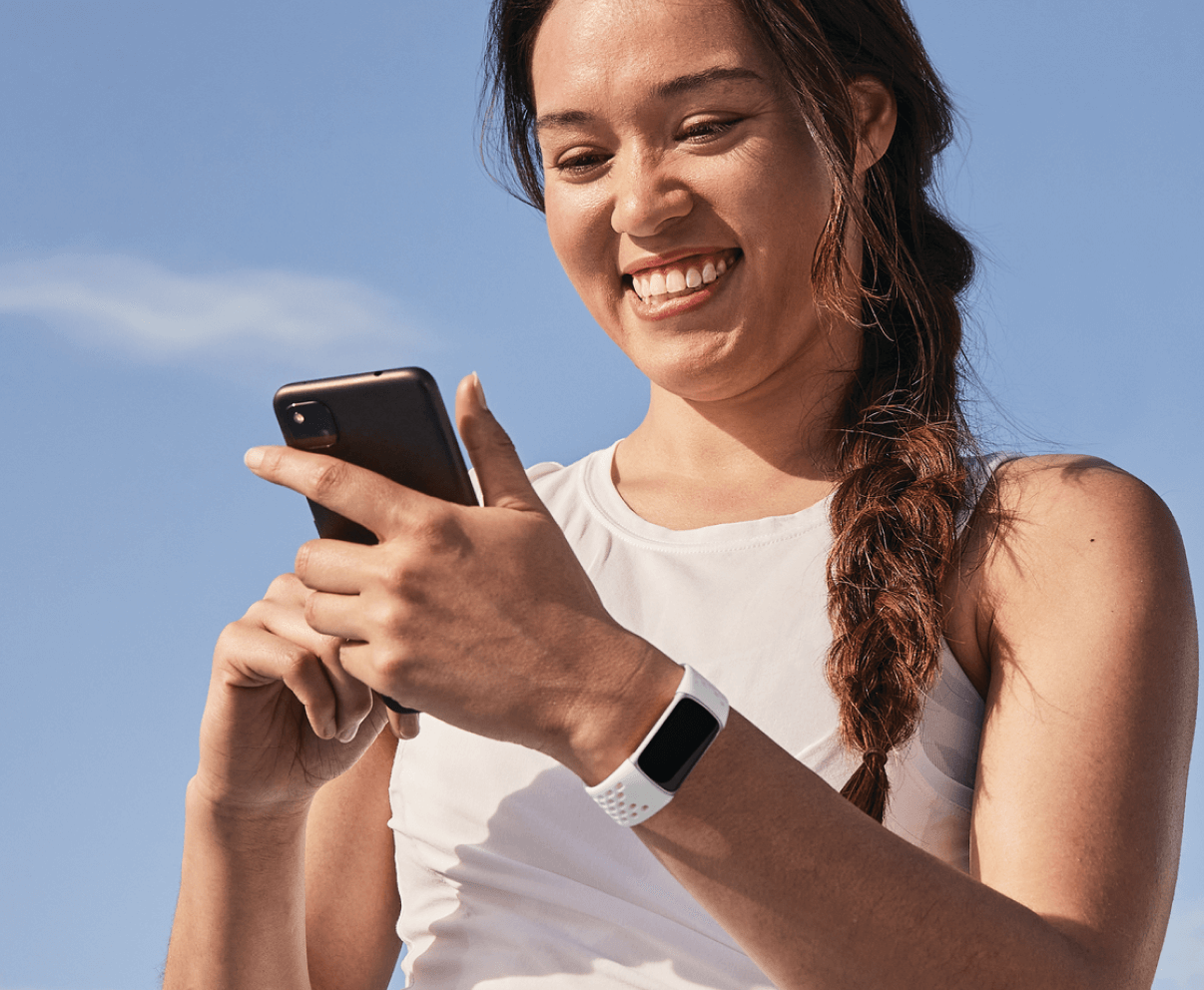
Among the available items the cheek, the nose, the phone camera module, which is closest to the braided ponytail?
the nose

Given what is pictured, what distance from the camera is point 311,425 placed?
152 centimetres

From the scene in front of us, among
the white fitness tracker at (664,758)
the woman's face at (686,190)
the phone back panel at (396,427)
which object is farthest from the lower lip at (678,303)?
the white fitness tracker at (664,758)

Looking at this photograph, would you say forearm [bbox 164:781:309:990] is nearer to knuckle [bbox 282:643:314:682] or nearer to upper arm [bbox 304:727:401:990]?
upper arm [bbox 304:727:401:990]

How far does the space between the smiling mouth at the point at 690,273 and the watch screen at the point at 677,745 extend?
97 centimetres

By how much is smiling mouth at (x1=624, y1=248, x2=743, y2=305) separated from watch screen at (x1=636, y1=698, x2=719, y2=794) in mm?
972

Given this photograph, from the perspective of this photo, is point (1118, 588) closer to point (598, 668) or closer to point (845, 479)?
point (845, 479)

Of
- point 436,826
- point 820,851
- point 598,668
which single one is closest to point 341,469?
point 598,668

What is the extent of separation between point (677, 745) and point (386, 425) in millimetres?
523

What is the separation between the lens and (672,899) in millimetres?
1848

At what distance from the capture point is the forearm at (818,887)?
1.28m

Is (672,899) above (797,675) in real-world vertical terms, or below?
below

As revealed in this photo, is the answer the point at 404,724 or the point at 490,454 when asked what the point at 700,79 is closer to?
the point at 490,454

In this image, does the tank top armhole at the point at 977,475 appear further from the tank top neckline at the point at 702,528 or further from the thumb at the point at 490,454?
the thumb at the point at 490,454

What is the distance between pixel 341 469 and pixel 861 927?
0.74 m
